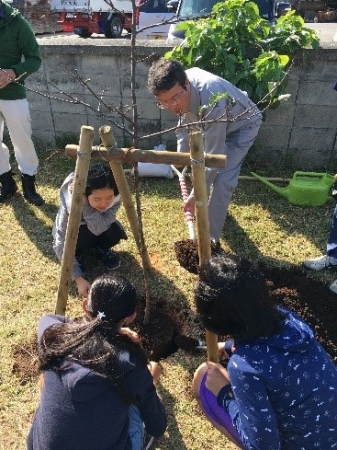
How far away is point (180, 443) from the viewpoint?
2.40 m

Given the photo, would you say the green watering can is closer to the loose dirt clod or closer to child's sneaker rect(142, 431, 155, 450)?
the loose dirt clod

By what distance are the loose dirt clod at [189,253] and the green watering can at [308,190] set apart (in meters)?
1.12

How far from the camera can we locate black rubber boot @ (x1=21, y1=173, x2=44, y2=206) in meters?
4.41

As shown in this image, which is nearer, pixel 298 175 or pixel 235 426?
pixel 235 426

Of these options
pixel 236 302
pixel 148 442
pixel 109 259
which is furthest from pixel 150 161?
pixel 109 259

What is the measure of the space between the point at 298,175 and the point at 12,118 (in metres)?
2.76

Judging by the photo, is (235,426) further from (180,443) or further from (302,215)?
(302,215)

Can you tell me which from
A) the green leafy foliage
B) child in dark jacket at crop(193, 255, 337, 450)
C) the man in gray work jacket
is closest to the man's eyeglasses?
the man in gray work jacket

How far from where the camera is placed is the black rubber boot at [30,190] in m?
4.41

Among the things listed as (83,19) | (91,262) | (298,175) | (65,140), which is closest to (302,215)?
(298,175)

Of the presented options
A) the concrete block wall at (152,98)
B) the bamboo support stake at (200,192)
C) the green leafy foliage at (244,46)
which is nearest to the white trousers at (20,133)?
the concrete block wall at (152,98)

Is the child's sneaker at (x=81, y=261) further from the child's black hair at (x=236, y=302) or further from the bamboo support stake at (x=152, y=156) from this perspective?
the child's black hair at (x=236, y=302)

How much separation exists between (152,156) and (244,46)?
283 cm

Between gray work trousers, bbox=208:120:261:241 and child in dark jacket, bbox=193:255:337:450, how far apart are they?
1.81 metres
